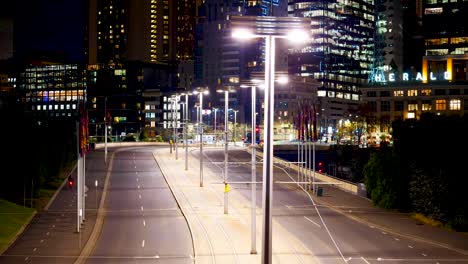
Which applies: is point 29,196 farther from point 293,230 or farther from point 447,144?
point 447,144

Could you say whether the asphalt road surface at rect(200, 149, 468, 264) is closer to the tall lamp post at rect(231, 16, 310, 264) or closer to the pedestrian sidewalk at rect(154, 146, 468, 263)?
the pedestrian sidewalk at rect(154, 146, 468, 263)

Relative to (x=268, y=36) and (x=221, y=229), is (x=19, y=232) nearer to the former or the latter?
(x=221, y=229)

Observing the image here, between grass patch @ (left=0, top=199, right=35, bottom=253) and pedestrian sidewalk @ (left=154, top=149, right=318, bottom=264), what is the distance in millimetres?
13079

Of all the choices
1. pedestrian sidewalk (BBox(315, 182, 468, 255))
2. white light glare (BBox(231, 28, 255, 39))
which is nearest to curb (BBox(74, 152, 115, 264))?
white light glare (BBox(231, 28, 255, 39))

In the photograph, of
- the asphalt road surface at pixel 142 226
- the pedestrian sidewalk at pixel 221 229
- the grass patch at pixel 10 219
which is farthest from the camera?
the grass patch at pixel 10 219

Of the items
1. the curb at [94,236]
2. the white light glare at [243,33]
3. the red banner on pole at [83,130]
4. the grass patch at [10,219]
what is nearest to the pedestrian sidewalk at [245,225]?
the curb at [94,236]

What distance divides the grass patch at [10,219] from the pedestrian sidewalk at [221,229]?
13.1 m

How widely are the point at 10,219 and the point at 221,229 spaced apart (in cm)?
1824

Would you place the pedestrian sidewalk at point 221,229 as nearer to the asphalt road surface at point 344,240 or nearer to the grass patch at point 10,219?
the asphalt road surface at point 344,240

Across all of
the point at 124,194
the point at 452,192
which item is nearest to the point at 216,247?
the point at 452,192

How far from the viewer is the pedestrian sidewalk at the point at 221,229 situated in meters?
43.1

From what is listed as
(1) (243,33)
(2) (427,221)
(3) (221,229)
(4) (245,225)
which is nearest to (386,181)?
(2) (427,221)

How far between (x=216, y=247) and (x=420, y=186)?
27.5m

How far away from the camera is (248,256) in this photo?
42.9m
